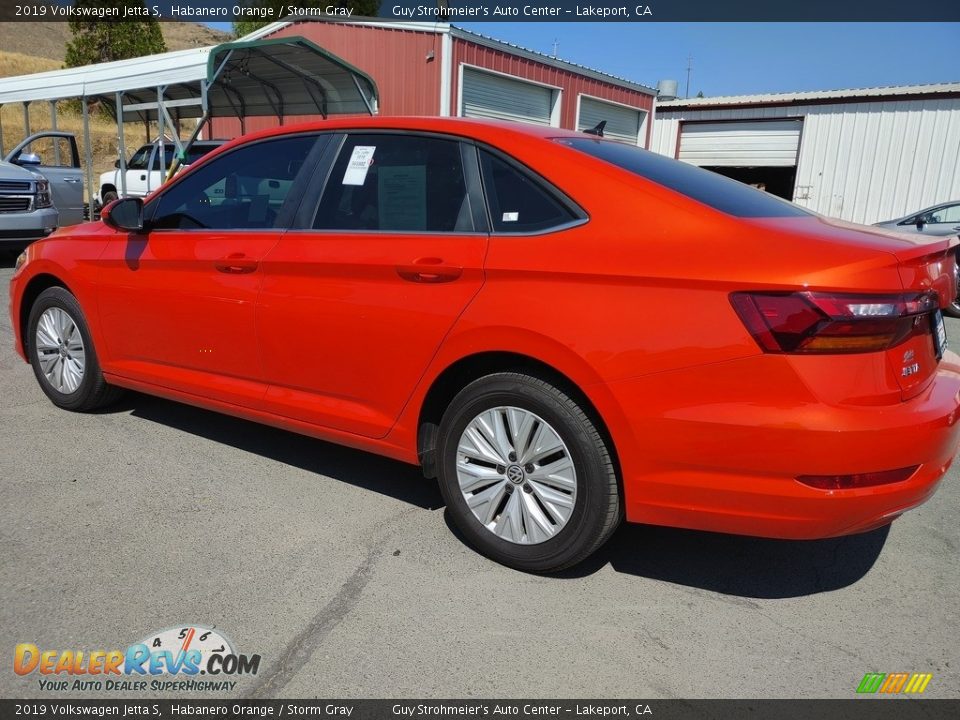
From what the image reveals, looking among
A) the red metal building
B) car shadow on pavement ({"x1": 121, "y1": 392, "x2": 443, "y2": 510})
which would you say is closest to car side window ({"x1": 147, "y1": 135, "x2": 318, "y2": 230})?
Result: car shadow on pavement ({"x1": 121, "y1": 392, "x2": 443, "y2": 510})

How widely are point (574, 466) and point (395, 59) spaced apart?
14.3m

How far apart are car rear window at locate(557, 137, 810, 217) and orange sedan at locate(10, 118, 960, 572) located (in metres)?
0.02

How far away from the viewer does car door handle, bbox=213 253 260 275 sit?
3.42 m

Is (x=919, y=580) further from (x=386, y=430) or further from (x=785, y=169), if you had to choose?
(x=785, y=169)

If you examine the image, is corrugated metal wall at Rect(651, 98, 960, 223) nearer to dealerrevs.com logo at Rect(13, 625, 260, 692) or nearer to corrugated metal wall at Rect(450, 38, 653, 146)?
corrugated metal wall at Rect(450, 38, 653, 146)

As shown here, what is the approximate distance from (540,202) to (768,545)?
172cm

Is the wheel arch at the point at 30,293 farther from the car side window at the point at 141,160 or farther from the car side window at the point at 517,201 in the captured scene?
the car side window at the point at 141,160

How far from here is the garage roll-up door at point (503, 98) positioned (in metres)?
15.5

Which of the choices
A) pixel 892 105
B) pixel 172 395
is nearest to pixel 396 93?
pixel 892 105

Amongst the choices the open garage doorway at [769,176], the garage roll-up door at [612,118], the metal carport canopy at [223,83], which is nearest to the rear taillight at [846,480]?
the metal carport canopy at [223,83]

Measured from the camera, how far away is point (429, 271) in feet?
9.45

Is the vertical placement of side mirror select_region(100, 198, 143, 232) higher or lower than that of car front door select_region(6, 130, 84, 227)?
higher

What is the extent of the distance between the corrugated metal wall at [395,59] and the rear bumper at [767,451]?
1353cm

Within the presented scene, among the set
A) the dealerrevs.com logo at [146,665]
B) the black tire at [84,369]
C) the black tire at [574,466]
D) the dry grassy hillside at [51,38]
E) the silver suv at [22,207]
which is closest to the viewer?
the dealerrevs.com logo at [146,665]
